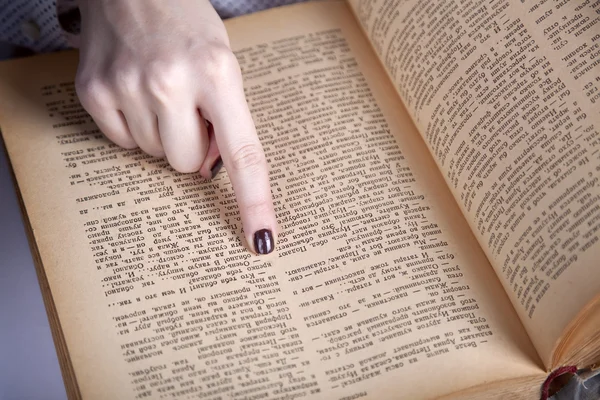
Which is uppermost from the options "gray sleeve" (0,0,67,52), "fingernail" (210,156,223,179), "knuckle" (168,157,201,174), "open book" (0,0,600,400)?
"gray sleeve" (0,0,67,52)

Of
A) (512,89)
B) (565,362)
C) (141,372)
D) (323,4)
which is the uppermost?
(323,4)

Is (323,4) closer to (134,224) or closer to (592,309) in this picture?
(134,224)

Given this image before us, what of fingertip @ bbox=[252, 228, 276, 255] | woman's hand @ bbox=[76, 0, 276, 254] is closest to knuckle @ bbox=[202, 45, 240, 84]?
woman's hand @ bbox=[76, 0, 276, 254]

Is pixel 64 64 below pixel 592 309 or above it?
above

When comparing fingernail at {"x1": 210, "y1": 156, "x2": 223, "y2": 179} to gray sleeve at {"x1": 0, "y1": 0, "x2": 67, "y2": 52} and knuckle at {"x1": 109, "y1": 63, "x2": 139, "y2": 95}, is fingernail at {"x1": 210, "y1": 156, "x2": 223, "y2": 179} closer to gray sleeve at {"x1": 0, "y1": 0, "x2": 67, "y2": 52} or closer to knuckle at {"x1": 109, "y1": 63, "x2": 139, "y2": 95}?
knuckle at {"x1": 109, "y1": 63, "x2": 139, "y2": 95}

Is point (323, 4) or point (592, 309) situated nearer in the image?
point (592, 309)

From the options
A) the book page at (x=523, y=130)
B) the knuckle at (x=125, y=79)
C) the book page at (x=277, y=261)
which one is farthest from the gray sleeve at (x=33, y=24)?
the book page at (x=523, y=130)

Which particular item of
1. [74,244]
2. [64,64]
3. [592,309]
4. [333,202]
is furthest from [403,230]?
[64,64]
